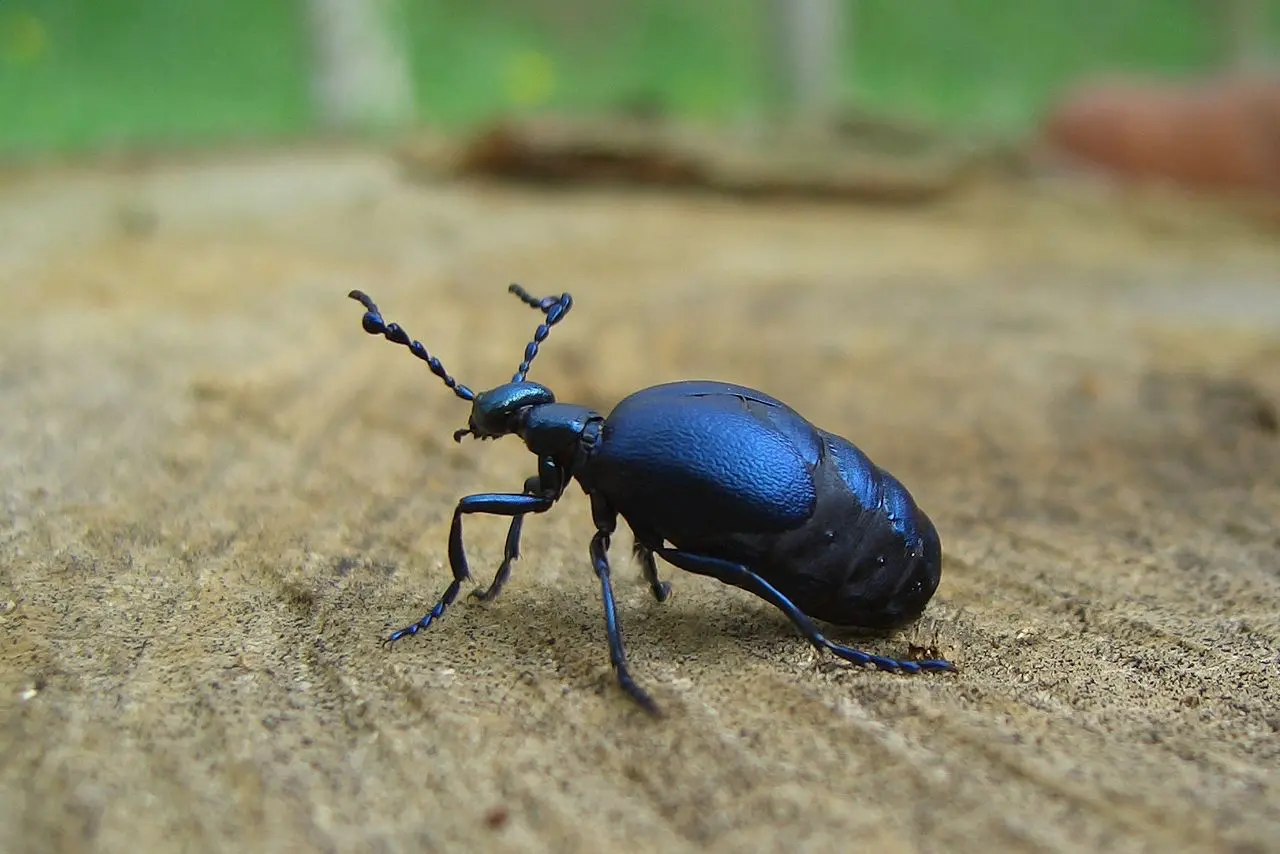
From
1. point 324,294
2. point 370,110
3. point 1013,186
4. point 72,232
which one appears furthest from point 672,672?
point 370,110

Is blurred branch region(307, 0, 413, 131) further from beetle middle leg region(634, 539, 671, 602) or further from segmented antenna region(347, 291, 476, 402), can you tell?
beetle middle leg region(634, 539, 671, 602)

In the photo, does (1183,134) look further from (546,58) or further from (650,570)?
(546,58)

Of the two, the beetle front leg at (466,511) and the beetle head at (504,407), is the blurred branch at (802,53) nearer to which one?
the beetle head at (504,407)

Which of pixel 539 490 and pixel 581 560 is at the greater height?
pixel 539 490

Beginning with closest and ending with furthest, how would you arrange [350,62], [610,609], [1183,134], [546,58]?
[610,609], [1183,134], [350,62], [546,58]

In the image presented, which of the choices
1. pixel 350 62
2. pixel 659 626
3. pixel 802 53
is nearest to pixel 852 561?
pixel 659 626

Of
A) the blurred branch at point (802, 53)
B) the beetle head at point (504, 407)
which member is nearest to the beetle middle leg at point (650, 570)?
the beetle head at point (504, 407)

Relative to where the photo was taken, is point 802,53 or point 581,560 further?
point 802,53
